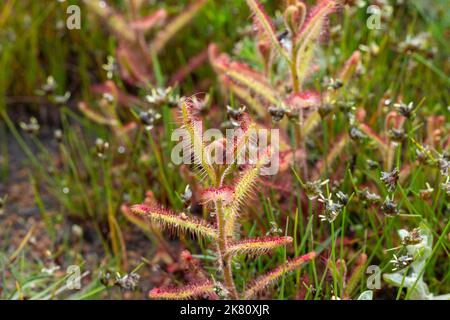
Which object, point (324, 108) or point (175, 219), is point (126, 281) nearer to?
point (175, 219)

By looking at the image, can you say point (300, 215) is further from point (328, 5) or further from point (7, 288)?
point (7, 288)

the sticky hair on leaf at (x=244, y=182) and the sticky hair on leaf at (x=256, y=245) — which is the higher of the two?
the sticky hair on leaf at (x=244, y=182)

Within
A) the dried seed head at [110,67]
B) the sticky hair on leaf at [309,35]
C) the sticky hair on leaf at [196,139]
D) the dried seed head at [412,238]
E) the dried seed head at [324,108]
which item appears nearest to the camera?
the sticky hair on leaf at [196,139]

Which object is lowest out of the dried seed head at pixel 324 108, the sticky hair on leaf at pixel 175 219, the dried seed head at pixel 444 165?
the sticky hair on leaf at pixel 175 219

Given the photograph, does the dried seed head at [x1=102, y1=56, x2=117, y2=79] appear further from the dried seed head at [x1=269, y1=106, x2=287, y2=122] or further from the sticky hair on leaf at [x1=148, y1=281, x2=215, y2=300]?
the sticky hair on leaf at [x1=148, y1=281, x2=215, y2=300]

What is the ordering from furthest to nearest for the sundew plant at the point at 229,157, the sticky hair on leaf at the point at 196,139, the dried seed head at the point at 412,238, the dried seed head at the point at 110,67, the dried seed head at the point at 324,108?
the dried seed head at the point at 110,67
the dried seed head at the point at 324,108
the sundew plant at the point at 229,157
the dried seed head at the point at 412,238
the sticky hair on leaf at the point at 196,139

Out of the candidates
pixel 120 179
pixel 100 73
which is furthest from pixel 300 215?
pixel 100 73

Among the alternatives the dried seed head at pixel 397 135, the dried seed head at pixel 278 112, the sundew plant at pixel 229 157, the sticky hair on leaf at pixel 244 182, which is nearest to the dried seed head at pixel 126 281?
the sundew plant at pixel 229 157

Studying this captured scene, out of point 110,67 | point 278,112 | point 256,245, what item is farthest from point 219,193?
point 110,67

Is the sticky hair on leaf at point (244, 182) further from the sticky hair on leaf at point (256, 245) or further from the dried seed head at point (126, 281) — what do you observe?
the dried seed head at point (126, 281)
